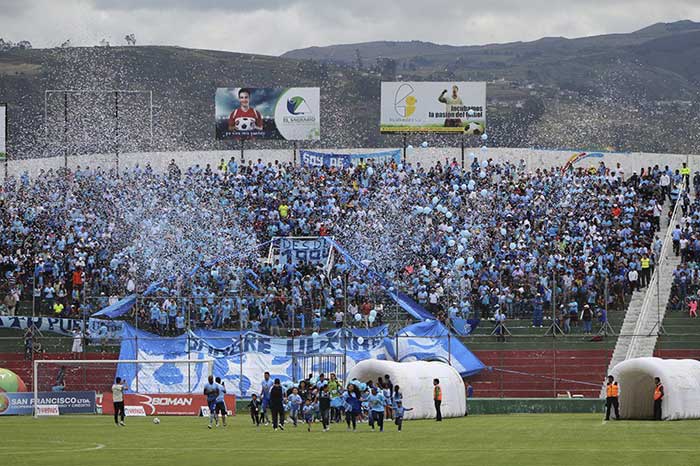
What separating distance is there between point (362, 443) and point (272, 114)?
47.0m

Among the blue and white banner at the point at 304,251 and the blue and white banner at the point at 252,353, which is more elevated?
the blue and white banner at the point at 304,251

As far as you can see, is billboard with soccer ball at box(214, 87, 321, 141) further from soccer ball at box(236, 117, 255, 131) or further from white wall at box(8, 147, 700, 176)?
white wall at box(8, 147, 700, 176)

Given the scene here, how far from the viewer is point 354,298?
55.8 meters

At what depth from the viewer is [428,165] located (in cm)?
7638

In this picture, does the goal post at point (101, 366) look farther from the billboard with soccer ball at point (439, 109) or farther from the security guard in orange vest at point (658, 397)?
the billboard with soccer ball at point (439, 109)

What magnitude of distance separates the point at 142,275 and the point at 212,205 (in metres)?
7.23

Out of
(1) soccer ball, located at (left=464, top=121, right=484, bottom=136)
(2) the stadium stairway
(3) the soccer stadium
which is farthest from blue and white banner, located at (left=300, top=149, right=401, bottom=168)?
(2) the stadium stairway

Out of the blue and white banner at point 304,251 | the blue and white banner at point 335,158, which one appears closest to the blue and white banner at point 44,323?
the blue and white banner at point 304,251

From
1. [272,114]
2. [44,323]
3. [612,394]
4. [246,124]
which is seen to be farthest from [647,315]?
[246,124]

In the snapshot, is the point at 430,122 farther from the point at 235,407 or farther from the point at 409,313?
the point at 235,407

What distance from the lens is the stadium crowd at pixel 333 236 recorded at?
54688 millimetres

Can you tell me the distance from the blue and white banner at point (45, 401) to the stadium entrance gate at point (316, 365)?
7.24m

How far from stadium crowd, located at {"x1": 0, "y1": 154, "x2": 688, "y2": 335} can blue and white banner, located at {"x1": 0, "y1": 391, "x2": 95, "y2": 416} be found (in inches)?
232

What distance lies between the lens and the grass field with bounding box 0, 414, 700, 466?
2597 cm
